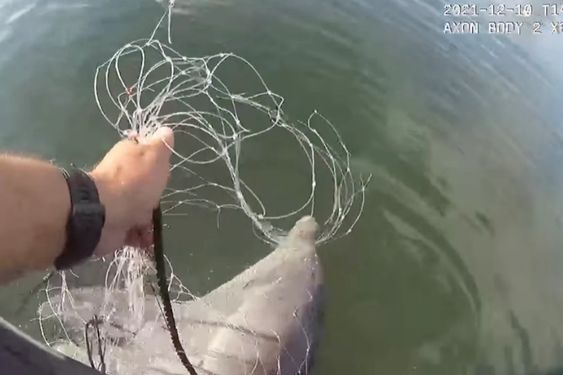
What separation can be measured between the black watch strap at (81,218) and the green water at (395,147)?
199cm

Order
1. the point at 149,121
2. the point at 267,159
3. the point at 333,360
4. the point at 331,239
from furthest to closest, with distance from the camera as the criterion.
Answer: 1. the point at 267,159
2. the point at 331,239
3. the point at 333,360
4. the point at 149,121

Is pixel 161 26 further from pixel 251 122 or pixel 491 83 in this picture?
pixel 491 83

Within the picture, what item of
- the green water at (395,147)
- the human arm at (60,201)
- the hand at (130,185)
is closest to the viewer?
the human arm at (60,201)

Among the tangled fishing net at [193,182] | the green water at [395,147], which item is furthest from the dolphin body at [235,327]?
the green water at [395,147]

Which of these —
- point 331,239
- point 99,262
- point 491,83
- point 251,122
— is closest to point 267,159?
point 251,122

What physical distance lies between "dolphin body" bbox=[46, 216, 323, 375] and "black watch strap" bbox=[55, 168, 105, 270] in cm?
138

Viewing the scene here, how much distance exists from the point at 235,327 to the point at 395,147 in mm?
2070

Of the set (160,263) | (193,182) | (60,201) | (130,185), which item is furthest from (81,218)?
(193,182)

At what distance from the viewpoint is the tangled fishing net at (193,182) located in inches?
147

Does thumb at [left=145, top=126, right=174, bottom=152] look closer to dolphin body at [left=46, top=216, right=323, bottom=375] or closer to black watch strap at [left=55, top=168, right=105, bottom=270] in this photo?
Result: black watch strap at [left=55, top=168, right=105, bottom=270]

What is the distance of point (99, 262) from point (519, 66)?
3397 millimetres

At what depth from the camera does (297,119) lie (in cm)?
545

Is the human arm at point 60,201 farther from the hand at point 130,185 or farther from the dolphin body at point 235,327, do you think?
the dolphin body at point 235,327

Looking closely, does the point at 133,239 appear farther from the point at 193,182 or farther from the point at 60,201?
the point at 193,182
